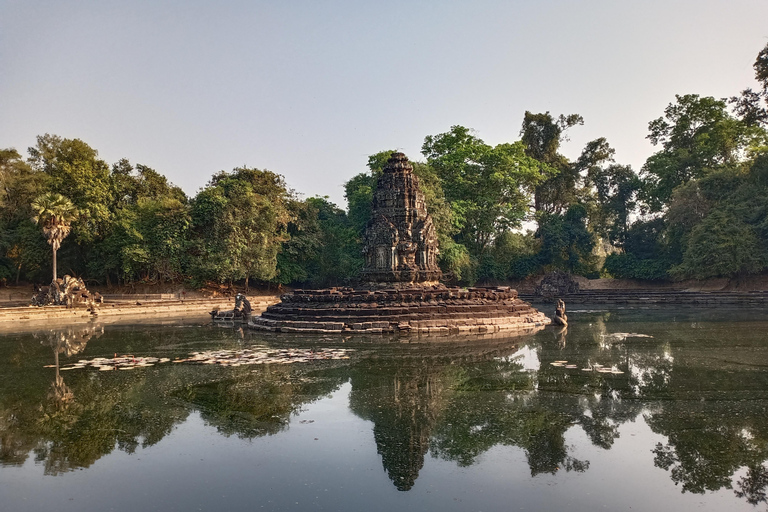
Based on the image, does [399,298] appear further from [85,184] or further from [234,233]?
[85,184]

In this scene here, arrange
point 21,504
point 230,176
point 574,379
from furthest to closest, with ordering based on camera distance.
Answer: point 230,176 → point 574,379 → point 21,504

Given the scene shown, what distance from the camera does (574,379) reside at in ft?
34.2

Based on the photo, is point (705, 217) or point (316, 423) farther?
point (705, 217)

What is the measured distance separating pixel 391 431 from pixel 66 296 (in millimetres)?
27245

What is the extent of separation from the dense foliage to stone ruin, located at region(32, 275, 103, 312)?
3.14 meters

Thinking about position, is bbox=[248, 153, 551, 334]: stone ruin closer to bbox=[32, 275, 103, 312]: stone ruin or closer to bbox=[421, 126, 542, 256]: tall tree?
A: bbox=[32, 275, 103, 312]: stone ruin

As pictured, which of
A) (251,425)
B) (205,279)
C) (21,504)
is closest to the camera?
(21,504)

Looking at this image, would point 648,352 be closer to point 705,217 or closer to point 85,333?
point 85,333

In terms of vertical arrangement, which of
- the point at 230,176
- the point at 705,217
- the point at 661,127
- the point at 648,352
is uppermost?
the point at 661,127

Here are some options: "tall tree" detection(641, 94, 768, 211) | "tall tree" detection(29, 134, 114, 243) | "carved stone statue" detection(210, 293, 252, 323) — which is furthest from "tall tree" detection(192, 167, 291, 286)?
"tall tree" detection(641, 94, 768, 211)

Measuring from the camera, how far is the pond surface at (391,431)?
17.7 ft

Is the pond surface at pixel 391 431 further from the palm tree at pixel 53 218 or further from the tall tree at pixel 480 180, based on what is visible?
the tall tree at pixel 480 180

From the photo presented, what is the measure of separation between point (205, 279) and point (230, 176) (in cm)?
853

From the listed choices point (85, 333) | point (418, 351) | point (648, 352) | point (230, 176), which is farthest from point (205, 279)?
point (648, 352)
